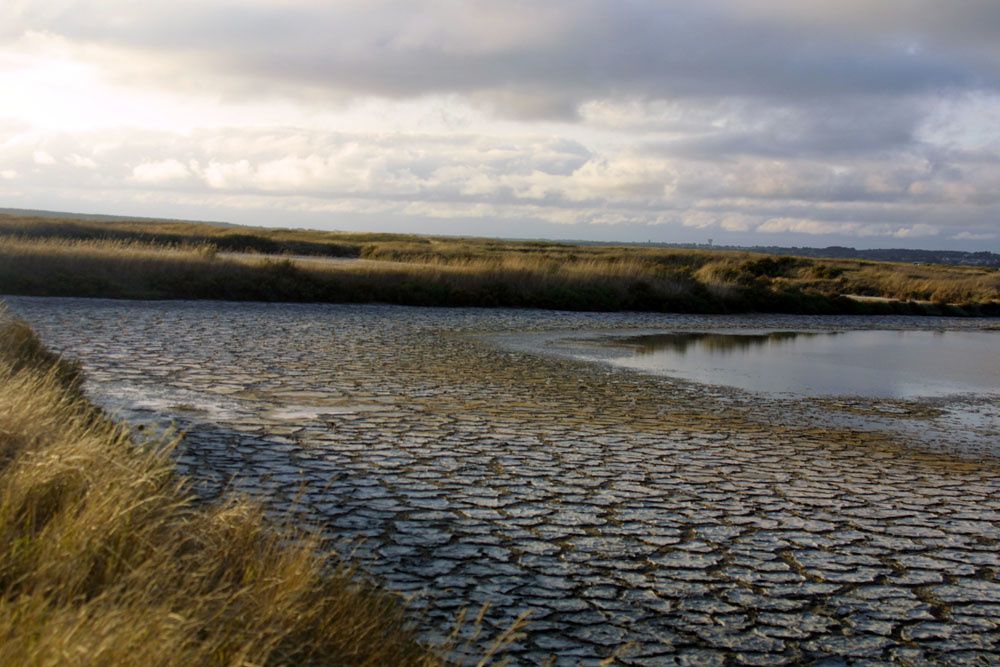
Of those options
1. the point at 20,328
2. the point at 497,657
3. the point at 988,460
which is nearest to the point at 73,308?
the point at 20,328

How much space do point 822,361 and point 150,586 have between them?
16.4 metres

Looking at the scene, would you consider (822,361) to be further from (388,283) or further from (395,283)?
(388,283)

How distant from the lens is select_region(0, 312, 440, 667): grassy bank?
120 inches

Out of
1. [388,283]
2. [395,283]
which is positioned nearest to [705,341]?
[395,283]

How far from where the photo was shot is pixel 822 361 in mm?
18375

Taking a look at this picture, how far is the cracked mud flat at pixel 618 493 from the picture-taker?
16.3 ft

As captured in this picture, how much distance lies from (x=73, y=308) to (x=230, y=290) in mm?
5264

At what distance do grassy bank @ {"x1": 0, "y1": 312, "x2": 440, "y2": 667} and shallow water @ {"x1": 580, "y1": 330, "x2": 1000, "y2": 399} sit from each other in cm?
1029

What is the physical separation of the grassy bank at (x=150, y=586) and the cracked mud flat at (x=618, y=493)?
1.79ft

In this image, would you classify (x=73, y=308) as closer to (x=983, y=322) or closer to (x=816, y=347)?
(x=816, y=347)

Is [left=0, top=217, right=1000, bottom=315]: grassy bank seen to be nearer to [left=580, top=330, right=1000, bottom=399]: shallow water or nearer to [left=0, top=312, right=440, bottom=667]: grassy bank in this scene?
[left=580, top=330, right=1000, bottom=399]: shallow water

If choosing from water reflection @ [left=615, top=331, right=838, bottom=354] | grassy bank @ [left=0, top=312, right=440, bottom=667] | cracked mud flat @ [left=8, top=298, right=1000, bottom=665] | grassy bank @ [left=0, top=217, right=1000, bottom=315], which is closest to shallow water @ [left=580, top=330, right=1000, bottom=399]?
water reflection @ [left=615, top=331, right=838, bottom=354]

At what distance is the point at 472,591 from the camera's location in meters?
5.17

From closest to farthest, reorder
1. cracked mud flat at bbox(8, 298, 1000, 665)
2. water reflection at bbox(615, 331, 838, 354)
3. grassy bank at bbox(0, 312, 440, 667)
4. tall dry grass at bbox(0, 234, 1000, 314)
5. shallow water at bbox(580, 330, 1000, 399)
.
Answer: grassy bank at bbox(0, 312, 440, 667)
cracked mud flat at bbox(8, 298, 1000, 665)
shallow water at bbox(580, 330, 1000, 399)
water reflection at bbox(615, 331, 838, 354)
tall dry grass at bbox(0, 234, 1000, 314)
